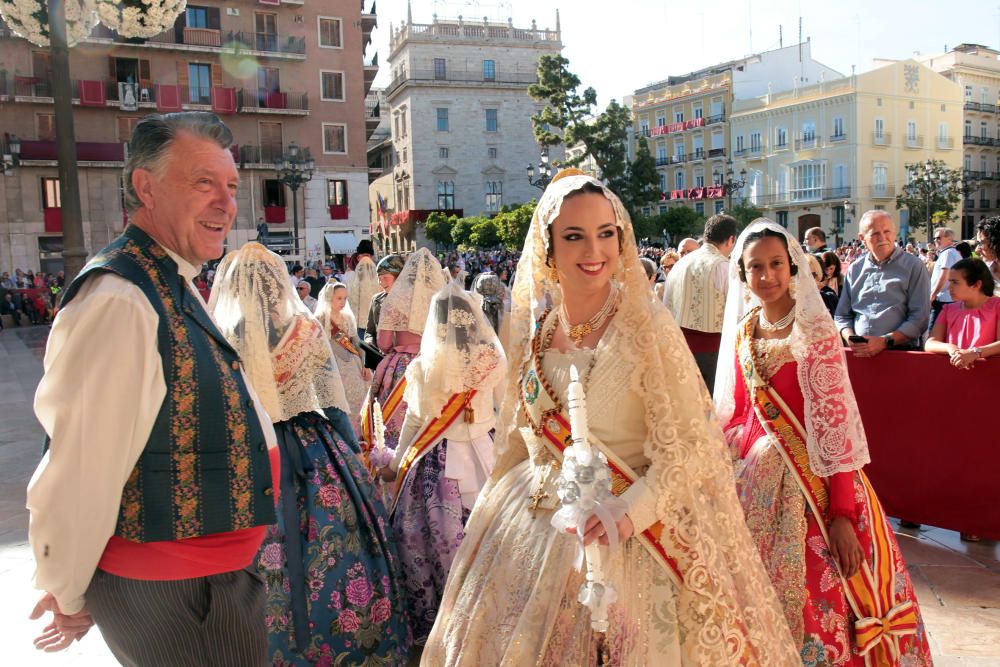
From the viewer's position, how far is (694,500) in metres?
2.20

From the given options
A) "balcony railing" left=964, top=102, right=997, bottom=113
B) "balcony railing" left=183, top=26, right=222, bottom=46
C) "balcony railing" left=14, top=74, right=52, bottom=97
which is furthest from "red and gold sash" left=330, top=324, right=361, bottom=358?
"balcony railing" left=964, top=102, right=997, bottom=113

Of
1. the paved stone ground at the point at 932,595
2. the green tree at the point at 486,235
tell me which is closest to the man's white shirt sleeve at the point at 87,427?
the paved stone ground at the point at 932,595

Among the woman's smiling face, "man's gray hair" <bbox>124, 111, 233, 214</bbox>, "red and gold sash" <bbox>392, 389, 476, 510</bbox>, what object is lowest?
"red and gold sash" <bbox>392, 389, 476, 510</bbox>

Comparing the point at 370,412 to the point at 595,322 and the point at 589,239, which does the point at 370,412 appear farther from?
the point at 589,239

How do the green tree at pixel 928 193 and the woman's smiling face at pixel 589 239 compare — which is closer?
the woman's smiling face at pixel 589 239

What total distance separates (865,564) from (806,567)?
201 mm

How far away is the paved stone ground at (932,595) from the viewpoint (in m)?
3.60

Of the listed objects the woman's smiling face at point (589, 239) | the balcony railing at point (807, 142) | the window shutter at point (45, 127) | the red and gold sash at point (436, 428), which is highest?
the balcony railing at point (807, 142)

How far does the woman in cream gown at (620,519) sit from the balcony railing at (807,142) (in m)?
49.9

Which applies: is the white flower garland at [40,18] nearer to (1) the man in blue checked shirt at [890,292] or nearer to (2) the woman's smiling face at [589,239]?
(2) the woman's smiling face at [589,239]

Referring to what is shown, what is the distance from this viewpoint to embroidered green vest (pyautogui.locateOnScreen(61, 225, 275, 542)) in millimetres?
1916

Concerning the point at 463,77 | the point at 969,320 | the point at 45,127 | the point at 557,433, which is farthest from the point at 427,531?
the point at 463,77

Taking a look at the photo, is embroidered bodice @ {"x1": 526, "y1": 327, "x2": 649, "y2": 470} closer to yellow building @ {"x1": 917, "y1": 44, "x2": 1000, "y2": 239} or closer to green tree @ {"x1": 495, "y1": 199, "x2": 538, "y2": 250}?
green tree @ {"x1": 495, "y1": 199, "x2": 538, "y2": 250}

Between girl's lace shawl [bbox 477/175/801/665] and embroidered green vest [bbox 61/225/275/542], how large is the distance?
1.03m
